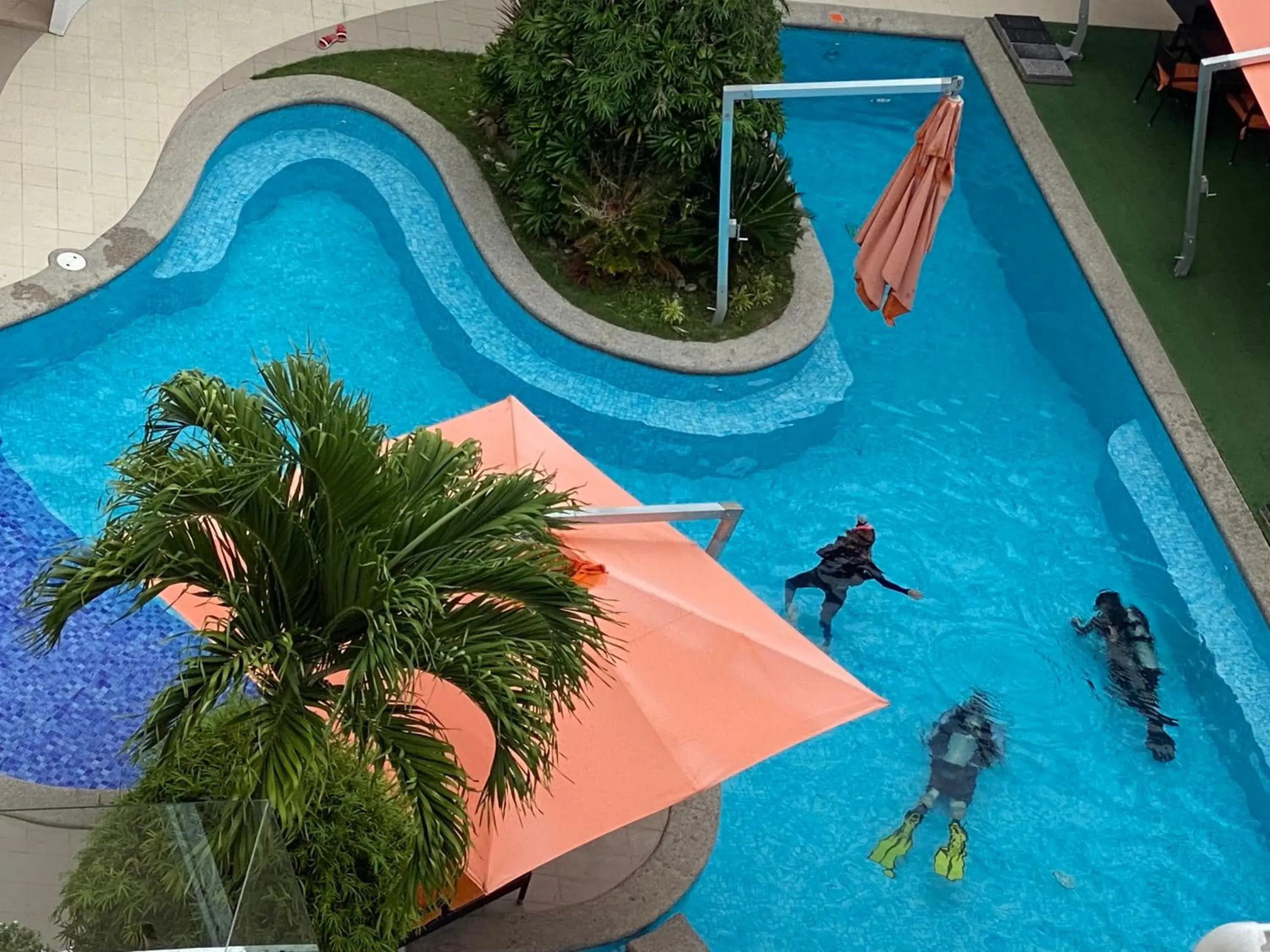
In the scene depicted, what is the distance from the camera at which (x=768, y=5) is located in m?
10.6

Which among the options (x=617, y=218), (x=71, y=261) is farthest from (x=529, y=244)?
(x=71, y=261)

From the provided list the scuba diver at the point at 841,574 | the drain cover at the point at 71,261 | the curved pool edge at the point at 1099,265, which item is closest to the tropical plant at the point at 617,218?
the scuba diver at the point at 841,574

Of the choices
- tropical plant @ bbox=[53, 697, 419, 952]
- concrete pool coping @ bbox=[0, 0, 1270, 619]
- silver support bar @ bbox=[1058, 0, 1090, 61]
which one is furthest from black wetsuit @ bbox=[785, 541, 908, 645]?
silver support bar @ bbox=[1058, 0, 1090, 61]

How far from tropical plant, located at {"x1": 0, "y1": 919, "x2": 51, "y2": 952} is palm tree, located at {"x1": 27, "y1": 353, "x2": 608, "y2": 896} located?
0.84 m

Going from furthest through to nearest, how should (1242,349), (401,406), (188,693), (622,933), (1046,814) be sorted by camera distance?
(1242,349)
(401,406)
(1046,814)
(622,933)
(188,693)

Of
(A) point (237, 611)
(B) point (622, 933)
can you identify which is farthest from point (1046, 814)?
(A) point (237, 611)

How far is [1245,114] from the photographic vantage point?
1284 centimetres

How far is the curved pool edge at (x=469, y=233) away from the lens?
10133mm

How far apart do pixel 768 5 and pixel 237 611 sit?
718cm

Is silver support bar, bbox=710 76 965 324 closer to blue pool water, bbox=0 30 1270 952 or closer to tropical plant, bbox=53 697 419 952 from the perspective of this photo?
blue pool water, bbox=0 30 1270 952

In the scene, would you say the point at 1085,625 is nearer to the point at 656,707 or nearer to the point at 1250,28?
the point at 656,707

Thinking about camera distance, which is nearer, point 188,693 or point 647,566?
point 188,693

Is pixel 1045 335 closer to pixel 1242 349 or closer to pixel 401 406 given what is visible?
pixel 1242 349

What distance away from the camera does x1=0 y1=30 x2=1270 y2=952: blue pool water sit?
8133 mm
